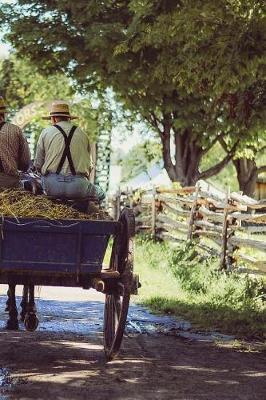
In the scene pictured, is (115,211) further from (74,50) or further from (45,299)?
(45,299)

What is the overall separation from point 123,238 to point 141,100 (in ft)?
44.6

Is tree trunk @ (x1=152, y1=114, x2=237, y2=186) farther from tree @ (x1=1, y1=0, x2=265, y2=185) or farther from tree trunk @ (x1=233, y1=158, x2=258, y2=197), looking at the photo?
tree trunk @ (x1=233, y1=158, x2=258, y2=197)

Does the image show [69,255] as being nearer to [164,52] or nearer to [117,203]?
[164,52]

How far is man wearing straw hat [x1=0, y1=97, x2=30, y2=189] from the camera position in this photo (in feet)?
26.1

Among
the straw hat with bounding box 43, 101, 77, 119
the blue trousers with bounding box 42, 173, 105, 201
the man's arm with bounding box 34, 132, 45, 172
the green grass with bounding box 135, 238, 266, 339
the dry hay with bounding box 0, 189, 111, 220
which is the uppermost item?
the straw hat with bounding box 43, 101, 77, 119

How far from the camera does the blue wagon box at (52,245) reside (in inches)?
271

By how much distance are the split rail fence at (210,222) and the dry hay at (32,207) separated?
6266mm

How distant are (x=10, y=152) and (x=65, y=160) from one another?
565 mm

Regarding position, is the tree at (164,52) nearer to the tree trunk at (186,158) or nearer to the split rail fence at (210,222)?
the tree trunk at (186,158)

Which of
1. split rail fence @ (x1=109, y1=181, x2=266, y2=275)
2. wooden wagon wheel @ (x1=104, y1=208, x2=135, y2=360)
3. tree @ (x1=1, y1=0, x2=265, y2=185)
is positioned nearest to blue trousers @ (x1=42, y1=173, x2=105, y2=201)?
wooden wagon wheel @ (x1=104, y1=208, x2=135, y2=360)

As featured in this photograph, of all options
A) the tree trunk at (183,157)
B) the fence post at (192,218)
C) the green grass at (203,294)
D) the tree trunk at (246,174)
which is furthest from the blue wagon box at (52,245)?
the tree trunk at (246,174)

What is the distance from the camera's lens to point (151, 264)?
56.0 feet

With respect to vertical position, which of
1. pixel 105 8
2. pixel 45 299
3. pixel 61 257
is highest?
pixel 105 8

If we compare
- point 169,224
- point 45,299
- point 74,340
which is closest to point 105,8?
point 169,224
